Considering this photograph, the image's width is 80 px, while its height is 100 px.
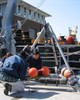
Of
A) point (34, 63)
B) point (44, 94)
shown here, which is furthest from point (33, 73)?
point (44, 94)

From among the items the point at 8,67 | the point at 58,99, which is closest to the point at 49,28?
the point at 8,67

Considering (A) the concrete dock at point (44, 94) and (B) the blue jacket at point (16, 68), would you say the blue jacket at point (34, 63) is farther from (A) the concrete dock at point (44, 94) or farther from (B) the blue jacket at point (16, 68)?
(B) the blue jacket at point (16, 68)

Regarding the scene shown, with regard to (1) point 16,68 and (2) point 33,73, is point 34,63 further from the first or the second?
(1) point 16,68

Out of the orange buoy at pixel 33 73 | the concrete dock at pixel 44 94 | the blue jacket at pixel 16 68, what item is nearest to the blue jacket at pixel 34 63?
the orange buoy at pixel 33 73

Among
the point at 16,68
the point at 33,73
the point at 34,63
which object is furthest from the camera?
the point at 34,63

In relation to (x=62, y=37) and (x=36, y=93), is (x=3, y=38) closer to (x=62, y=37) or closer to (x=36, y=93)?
(x=62, y=37)

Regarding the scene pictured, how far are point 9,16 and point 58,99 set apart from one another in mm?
6501

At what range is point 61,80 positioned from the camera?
879cm

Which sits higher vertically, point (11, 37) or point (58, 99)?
point (11, 37)

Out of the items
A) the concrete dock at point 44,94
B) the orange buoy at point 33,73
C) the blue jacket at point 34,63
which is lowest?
the concrete dock at point 44,94

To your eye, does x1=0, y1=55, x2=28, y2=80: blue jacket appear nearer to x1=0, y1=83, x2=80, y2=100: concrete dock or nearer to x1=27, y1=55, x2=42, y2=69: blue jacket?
x1=0, y1=83, x2=80, y2=100: concrete dock

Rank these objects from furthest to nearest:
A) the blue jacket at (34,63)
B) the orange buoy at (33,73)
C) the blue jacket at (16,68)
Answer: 1. the blue jacket at (34,63)
2. the orange buoy at (33,73)
3. the blue jacket at (16,68)

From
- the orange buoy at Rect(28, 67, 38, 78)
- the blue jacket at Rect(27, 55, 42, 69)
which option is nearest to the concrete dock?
the orange buoy at Rect(28, 67, 38, 78)

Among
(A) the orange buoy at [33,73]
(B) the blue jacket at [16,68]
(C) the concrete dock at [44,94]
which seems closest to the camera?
(C) the concrete dock at [44,94]
